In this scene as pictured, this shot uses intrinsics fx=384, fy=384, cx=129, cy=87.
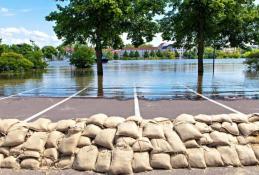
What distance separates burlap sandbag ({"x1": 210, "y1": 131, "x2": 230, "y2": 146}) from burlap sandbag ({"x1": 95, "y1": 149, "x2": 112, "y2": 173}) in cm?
164

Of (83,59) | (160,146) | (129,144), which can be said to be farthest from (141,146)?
(83,59)

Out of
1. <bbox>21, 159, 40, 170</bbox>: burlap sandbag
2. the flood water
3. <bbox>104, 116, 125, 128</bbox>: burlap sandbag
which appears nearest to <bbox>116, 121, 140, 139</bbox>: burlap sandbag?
<bbox>104, 116, 125, 128</bbox>: burlap sandbag

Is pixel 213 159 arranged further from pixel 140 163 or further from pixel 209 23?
pixel 209 23

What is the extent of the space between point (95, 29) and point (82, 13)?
131 cm

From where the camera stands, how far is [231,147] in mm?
5988

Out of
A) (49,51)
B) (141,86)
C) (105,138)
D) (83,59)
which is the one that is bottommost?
(141,86)

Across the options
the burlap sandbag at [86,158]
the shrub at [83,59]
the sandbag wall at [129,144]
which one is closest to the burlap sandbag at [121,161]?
the sandbag wall at [129,144]

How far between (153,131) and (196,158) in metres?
0.78

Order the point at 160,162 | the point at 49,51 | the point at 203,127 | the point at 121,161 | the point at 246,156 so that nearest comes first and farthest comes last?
the point at 121,161 < the point at 160,162 < the point at 246,156 < the point at 203,127 < the point at 49,51

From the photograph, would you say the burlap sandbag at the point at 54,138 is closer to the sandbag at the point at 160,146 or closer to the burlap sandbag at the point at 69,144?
the burlap sandbag at the point at 69,144

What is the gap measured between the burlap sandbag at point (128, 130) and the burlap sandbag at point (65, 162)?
0.82m

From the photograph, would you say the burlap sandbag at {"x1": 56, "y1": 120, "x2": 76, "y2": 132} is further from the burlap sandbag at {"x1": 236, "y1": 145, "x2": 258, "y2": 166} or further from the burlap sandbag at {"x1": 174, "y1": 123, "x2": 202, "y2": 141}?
the burlap sandbag at {"x1": 236, "y1": 145, "x2": 258, "y2": 166}

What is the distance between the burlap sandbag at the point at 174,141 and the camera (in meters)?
5.79

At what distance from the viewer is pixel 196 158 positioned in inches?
226
